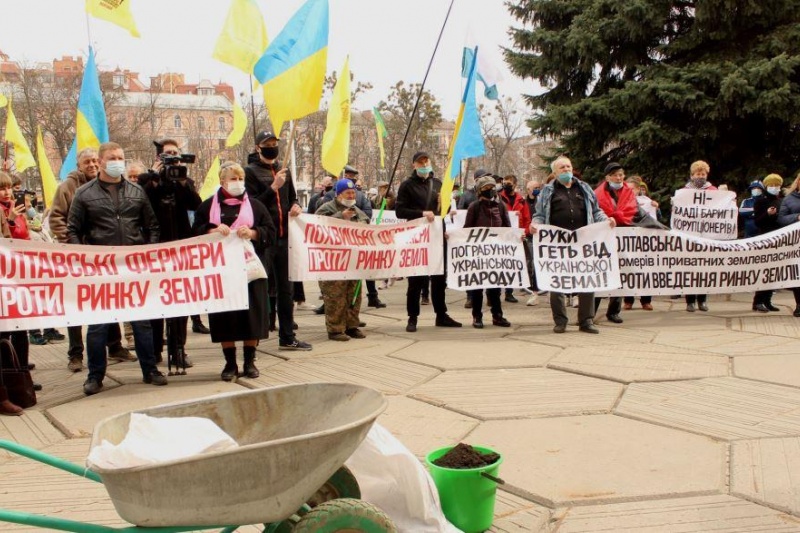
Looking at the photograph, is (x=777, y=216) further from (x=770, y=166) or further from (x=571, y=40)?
(x=571, y=40)

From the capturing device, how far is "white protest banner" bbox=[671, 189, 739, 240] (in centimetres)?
1055

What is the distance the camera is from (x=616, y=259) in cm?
902

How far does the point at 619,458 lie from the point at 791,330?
5.31 meters

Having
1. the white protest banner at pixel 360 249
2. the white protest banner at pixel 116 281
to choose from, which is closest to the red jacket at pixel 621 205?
the white protest banner at pixel 360 249

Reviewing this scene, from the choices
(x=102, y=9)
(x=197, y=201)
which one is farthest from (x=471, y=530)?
(x=102, y=9)

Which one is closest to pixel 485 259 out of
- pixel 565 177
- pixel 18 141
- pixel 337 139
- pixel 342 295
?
pixel 565 177

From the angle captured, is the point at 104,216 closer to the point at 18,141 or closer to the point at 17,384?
the point at 17,384

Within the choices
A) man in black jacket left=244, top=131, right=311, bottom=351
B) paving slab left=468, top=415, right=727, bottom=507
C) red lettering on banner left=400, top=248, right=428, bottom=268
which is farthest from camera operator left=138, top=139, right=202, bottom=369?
paving slab left=468, top=415, right=727, bottom=507

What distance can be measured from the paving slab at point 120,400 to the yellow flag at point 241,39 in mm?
3611

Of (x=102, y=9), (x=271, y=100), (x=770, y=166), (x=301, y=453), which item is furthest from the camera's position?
(x=770, y=166)

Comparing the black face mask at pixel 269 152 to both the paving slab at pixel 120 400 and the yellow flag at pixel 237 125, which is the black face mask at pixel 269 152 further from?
the yellow flag at pixel 237 125

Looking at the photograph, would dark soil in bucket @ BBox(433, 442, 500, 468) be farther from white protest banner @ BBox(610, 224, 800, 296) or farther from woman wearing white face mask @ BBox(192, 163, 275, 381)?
white protest banner @ BBox(610, 224, 800, 296)

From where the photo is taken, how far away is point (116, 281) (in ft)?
19.7

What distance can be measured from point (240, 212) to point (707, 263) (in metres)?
6.27
